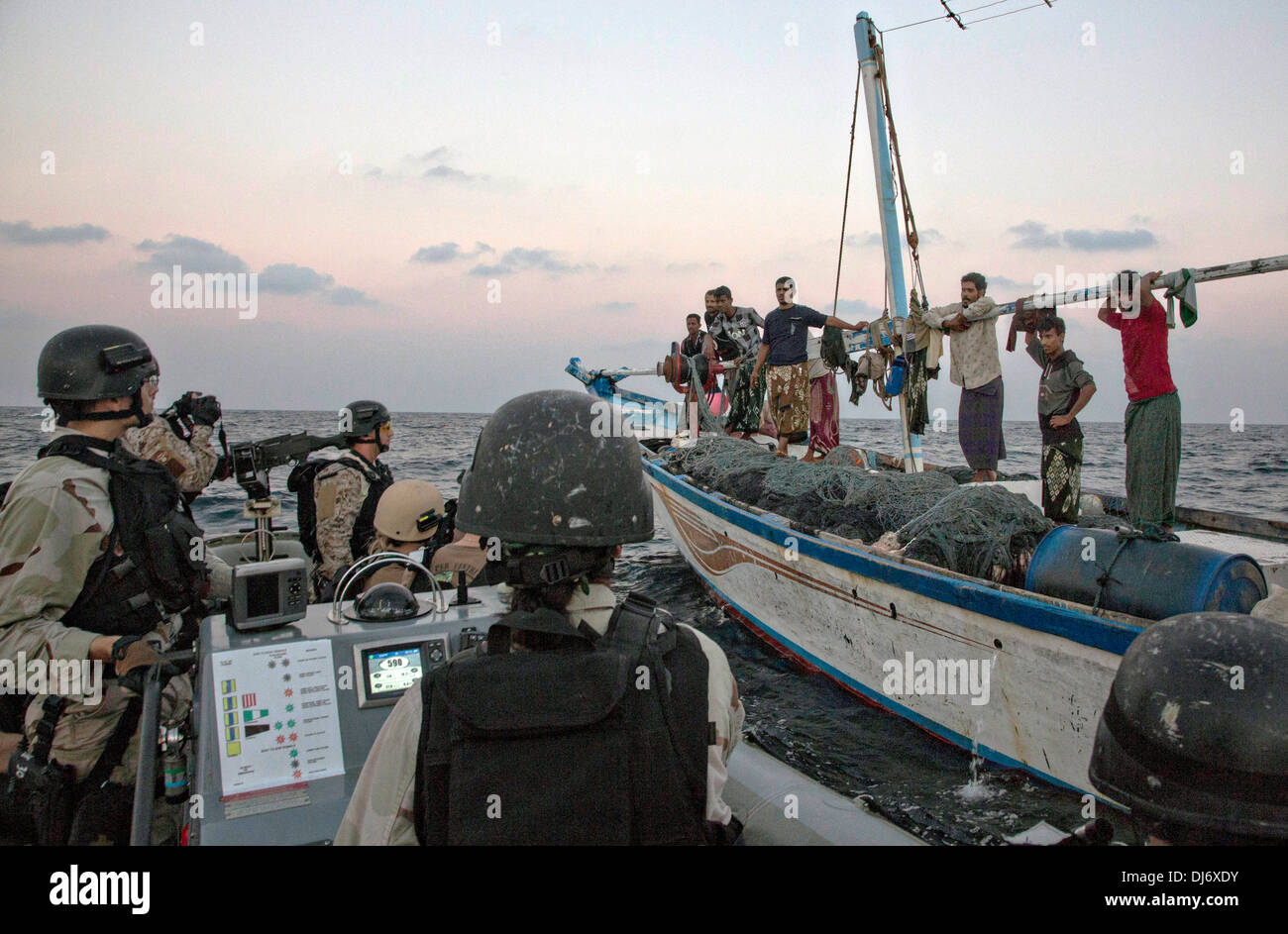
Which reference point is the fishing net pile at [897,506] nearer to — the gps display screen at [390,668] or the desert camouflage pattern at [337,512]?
the desert camouflage pattern at [337,512]

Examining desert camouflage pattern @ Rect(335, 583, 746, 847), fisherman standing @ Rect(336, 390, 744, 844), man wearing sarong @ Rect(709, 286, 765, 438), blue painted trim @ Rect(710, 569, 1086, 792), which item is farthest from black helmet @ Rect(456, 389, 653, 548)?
man wearing sarong @ Rect(709, 286, 765, 438)

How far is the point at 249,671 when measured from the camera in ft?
8.70

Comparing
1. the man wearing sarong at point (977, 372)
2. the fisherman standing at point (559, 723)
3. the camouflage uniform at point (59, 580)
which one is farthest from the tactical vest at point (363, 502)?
the man wearing sarong at point (977, 372)

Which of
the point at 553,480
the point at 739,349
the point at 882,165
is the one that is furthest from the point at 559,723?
the point at 739,349

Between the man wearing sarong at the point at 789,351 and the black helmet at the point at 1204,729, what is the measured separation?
855 centimetres

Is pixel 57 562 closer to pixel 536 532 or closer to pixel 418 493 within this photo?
pixel 418 493

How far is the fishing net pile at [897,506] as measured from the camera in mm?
5801

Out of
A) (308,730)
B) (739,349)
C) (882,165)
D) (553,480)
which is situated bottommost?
(308,730)

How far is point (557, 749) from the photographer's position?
5.26ft

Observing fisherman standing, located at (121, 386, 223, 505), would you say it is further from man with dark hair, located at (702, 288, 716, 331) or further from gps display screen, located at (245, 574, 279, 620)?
man with dark hair, located at (702, 288, 716, 331)

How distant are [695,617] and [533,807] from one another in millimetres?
9272

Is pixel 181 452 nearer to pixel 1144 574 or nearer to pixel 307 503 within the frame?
pixel 307 503

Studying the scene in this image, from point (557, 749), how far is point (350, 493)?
4103mm
